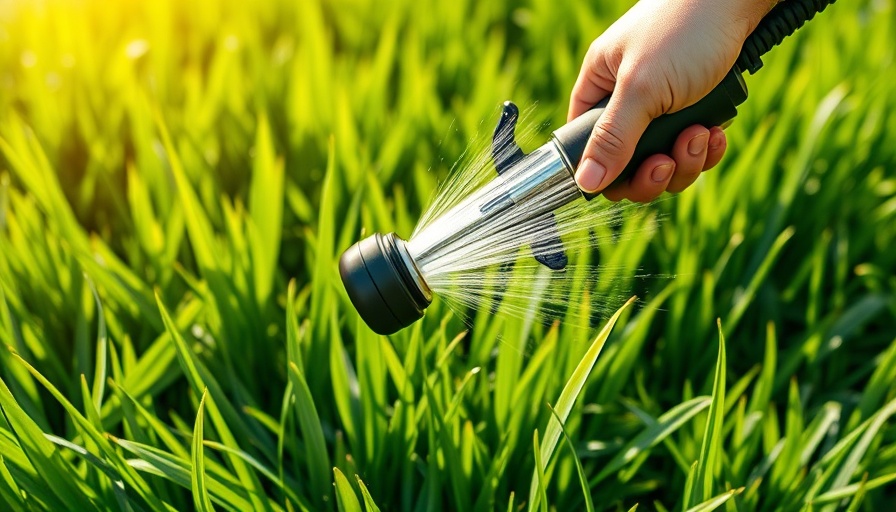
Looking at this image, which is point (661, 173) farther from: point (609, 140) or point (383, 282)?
point (383, 282)

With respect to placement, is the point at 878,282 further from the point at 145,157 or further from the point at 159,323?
the point at 145,157

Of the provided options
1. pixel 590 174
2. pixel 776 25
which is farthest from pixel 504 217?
pixel 776 25

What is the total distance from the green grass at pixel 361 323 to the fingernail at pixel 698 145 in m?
0.28

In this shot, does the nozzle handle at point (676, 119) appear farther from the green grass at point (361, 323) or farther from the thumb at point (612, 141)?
the green grass at point (361, 323)

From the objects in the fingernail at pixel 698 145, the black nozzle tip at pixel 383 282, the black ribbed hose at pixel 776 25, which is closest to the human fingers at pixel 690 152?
the fingernail at pixel 698 145

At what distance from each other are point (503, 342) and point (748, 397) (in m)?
0.55

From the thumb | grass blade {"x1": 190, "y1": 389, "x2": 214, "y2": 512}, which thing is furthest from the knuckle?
grass blade {"x1": 190, "y1": 389, "x2": 214, "y2": 512}

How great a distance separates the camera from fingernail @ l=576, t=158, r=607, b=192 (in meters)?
1.04

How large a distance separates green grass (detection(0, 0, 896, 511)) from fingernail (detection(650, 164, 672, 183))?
234 mm

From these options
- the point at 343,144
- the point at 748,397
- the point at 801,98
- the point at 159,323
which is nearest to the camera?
the point at 159,323

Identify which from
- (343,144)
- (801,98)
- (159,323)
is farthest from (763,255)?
(159,323)

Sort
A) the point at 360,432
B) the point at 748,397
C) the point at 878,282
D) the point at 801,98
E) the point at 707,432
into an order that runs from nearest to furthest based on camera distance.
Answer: the point at 707,432 → the point at 360,432 → the point at 748,397 → the point at 878,282 → the point at 801,98

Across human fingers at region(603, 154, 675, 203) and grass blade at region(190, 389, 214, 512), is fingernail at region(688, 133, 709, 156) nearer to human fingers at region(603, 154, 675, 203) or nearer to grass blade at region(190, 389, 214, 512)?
human fingers at region(603, 154, 675, 203)

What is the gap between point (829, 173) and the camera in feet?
5.92
